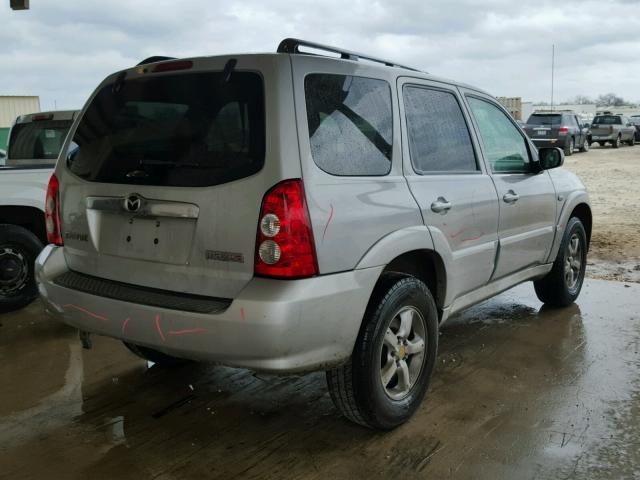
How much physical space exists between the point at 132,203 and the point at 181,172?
307 millimetres

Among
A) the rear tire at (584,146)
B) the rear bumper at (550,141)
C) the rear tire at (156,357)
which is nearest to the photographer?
the rear tire at (156,357)

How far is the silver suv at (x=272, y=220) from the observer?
8.70ft

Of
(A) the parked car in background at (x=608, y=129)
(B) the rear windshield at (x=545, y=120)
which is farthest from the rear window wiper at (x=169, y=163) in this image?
(A) the parked car in background at (x=608, y=129)

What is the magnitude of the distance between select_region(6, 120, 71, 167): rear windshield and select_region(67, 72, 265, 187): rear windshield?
11.4 feet

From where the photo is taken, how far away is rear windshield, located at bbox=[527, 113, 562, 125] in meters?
23.5

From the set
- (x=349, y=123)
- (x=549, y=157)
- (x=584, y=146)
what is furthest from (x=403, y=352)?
(x=584, y=146)

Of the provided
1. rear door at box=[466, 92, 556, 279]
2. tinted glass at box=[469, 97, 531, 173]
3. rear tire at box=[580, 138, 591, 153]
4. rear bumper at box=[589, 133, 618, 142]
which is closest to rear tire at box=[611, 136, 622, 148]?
rear bumper at box=[589, 133, 618, 142]

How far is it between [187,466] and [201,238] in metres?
1.08

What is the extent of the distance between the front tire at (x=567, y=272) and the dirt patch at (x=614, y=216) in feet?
4.10

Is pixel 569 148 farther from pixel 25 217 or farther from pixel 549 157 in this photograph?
pixel 25 217

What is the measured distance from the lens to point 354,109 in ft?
10.1

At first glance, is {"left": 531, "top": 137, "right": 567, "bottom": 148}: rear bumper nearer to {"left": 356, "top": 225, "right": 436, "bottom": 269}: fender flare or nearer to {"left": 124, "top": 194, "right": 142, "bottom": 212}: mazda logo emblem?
{"left": 356, "top": 225, "right": 436, "bottom": 269}: fender flare

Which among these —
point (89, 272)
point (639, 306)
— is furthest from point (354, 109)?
point (639, 306)

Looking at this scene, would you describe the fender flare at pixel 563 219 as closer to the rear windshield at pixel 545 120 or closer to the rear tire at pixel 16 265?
the rear tire at pixel 16 265
